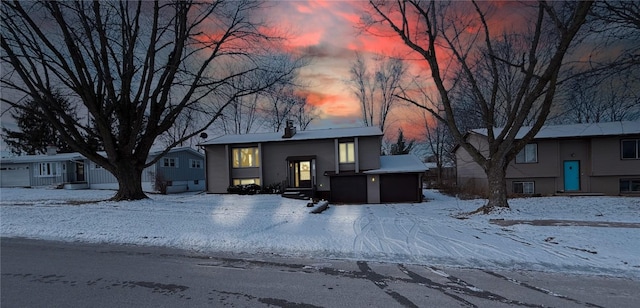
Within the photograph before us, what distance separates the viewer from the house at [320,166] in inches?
971

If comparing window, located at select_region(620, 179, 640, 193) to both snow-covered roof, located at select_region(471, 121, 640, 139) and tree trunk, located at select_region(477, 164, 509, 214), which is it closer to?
snow-covered roof, located at select_region(471, 121, 640, 139)

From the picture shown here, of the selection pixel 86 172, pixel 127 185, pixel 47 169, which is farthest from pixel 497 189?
pixel 47 169

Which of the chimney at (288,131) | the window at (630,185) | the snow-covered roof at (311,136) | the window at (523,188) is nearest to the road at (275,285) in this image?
the snow-covered roof at (311,136)

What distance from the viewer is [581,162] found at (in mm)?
23672

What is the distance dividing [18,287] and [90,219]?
6.59 m

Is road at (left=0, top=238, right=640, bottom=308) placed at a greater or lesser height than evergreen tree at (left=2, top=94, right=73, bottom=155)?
lesser

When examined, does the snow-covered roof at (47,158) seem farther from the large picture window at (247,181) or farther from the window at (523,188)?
the window at (523,188)

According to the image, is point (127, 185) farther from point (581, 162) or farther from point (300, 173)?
point (581, 162)

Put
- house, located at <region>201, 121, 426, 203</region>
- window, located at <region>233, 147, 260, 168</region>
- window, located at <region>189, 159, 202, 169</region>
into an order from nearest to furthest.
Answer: house, located at <region>201, 121, 426, 203</region>, window, located at <region>233, 147, 260, 168</region>, window, located at <region>189, 159, 202, 169</region>

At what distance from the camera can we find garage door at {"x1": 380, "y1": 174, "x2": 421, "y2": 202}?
963 inches

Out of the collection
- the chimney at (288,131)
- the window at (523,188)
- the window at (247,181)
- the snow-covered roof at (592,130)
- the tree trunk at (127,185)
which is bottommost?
the window at (523,188)

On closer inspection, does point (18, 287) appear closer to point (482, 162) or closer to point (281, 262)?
point (281, 262)

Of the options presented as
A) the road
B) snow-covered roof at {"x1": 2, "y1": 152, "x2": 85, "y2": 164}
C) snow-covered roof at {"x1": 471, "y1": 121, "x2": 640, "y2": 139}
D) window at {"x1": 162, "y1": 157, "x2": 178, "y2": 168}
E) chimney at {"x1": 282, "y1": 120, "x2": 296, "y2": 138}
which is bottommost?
the road

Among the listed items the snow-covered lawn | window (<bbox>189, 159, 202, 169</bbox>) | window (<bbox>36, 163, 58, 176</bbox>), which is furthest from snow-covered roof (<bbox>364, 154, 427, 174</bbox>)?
window (<bbox>36, 163, 58, 176</bbox>)
